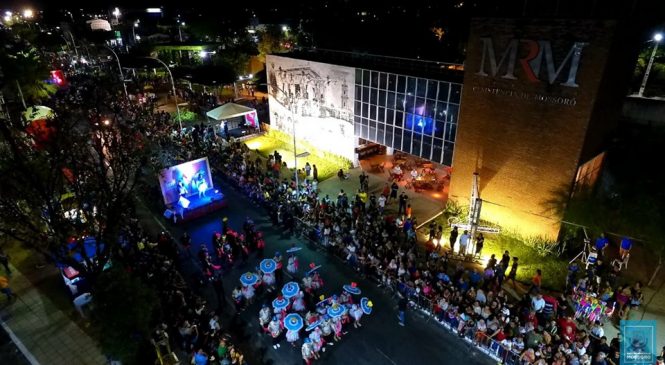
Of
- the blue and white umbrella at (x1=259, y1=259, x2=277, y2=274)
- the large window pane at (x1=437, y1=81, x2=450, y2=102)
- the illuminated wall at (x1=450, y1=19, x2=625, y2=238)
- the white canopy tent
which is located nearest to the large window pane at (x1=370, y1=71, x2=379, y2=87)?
the large window pane at (x1=437, y1=81, x2=450, y2=102)

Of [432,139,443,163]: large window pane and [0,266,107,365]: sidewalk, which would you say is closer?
[0,266,107,365]: sidewalk

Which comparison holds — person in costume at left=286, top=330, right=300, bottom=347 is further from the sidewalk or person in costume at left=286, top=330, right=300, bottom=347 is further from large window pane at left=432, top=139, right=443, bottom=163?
large window pane at left=432, top=139, right=443, bottom=163

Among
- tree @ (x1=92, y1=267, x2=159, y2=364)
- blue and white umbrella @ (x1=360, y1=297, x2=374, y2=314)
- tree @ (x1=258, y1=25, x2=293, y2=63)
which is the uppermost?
tree @ (x1=258, y1=25, x2=293, y2=63)

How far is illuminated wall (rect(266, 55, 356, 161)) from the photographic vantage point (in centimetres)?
2802

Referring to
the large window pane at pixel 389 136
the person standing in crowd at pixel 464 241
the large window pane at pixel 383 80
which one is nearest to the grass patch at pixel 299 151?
the large window pane at pixel 389 136

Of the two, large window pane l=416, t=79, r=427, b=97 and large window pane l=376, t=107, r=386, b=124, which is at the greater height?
large window pane l=416, t=79, r=427, b=97

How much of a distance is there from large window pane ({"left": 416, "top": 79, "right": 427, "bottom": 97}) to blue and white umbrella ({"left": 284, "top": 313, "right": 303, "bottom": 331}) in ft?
49.8

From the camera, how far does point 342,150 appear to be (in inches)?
1160

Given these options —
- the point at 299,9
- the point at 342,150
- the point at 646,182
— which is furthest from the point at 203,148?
the point at 299,9

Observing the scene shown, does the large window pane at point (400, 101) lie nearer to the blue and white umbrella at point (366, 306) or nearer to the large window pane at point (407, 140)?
the large window pane at point (407, 140)

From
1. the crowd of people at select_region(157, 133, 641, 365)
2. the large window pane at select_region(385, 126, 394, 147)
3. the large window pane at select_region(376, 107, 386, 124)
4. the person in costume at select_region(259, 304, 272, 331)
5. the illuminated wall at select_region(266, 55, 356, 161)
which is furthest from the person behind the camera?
the illuminated wall at select_region(266, 55, 356, 161)

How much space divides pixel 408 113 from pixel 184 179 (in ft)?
45.3

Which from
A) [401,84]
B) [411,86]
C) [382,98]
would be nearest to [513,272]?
[411,86]

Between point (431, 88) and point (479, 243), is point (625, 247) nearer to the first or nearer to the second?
point (479, 243)
